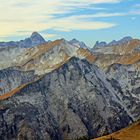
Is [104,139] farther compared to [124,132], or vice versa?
[124,132]

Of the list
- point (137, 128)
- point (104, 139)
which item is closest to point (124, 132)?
point (137, 128)

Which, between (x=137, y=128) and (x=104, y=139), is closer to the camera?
(x=104, y=139)

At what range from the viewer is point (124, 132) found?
18400 cm

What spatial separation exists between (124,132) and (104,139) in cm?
2424

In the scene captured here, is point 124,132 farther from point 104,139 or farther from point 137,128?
point 104,139

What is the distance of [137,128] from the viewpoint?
612 ft

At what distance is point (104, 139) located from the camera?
161625 millimetres

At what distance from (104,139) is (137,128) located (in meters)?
28.9

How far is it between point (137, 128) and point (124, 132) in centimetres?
603
